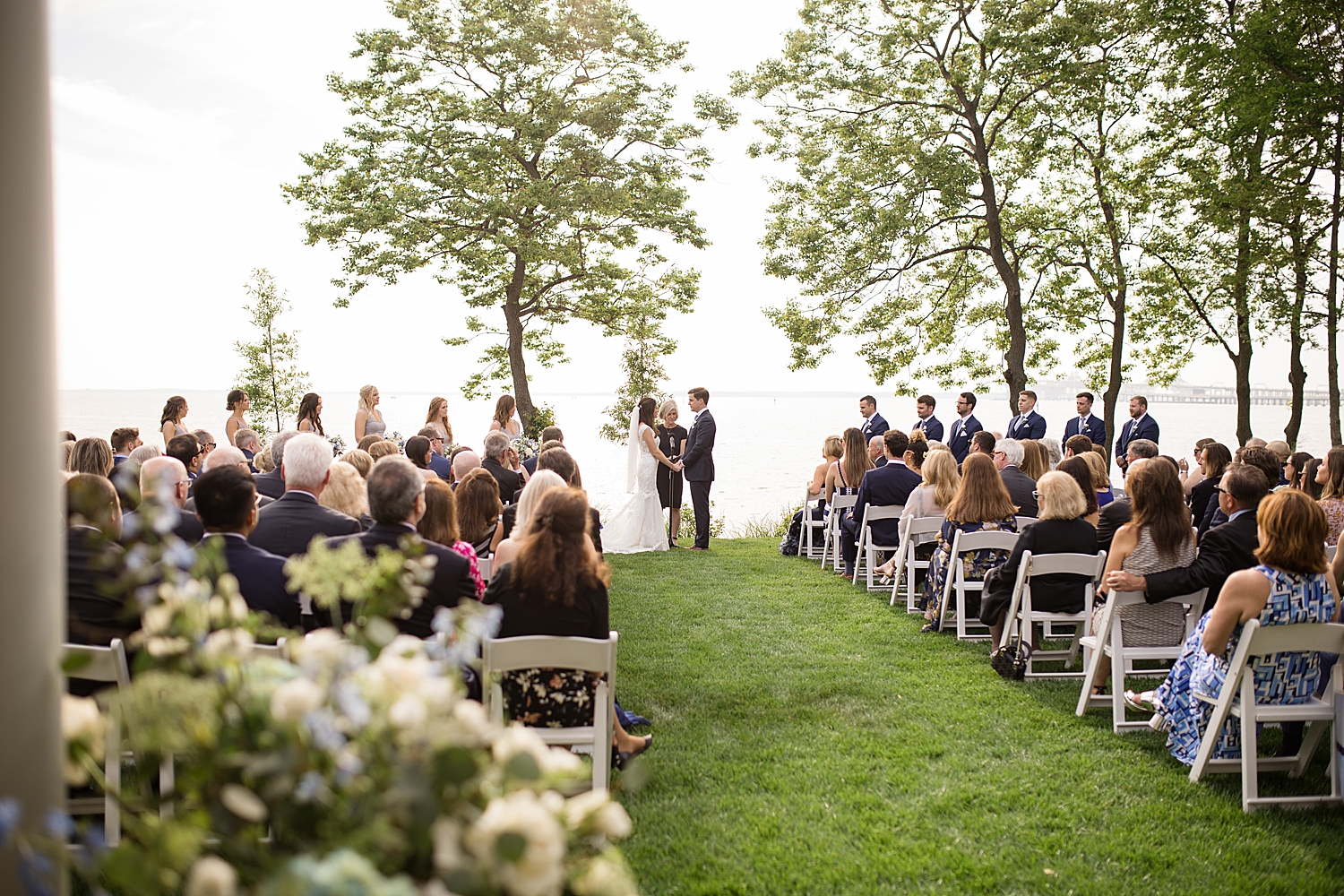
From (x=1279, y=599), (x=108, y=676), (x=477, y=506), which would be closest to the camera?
(x=108, y=676)

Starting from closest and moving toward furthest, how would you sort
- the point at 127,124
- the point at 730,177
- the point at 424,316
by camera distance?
1. the point at 127,124
2. the point at 730,177
3. the point at 424,316

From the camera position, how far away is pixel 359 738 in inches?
46.5

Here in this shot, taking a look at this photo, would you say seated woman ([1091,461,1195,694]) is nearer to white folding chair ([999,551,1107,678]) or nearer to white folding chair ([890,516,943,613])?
white folding chair ([999,551,1107,678])

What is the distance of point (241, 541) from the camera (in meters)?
3.82

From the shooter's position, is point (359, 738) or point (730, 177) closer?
point (359, 738)

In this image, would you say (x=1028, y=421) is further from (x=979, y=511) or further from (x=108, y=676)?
(x=108, y=676)

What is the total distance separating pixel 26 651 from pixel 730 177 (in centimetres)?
2090

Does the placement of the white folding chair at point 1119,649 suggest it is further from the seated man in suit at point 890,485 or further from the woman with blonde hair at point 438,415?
the woman with blonde hair at point 438,415

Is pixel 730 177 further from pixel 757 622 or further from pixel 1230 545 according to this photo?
pixel 1230 545

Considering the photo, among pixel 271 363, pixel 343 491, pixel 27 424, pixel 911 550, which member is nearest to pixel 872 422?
pixel 911 550

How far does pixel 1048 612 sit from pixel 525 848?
5735mm

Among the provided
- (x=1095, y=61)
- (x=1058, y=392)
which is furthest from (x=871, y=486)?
(x=1058, y=392)

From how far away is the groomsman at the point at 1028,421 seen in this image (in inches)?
508

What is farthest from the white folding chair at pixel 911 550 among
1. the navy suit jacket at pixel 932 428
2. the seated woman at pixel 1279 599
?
the navy suit jacket at pixel 932 428
